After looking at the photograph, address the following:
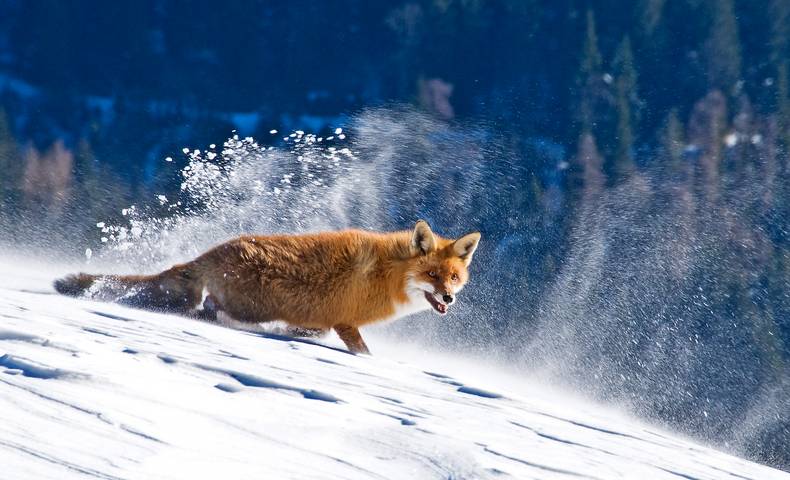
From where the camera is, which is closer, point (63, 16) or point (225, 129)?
point (225, 129)

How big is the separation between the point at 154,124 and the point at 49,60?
15549 millimetres

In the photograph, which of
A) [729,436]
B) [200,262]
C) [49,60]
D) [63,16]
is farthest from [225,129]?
[200,262]

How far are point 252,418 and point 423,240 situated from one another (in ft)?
13.5

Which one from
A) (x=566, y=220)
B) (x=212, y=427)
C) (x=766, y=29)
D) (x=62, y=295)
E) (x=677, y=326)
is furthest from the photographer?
(x=766, y=29)

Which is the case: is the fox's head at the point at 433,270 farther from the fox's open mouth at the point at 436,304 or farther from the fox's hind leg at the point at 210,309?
the fox's hind leg at the point at 210,309

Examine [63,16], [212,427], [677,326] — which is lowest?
[212,427]

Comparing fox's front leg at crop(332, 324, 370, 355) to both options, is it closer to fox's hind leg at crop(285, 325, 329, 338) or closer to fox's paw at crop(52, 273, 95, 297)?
fox's hind leg at crop(285, 325, 329, 338)

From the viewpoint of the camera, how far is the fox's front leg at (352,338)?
7949mm

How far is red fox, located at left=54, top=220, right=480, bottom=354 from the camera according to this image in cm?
786

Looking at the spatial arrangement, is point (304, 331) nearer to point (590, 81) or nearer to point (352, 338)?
point (352, 338)

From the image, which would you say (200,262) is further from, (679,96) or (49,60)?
(679,96)

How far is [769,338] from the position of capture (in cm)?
6788

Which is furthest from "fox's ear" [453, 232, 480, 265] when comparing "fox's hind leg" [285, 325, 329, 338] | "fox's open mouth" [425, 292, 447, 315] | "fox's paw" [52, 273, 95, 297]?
"fox's paw" [52, 273, 95, 297]

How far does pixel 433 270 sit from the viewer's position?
820cm
